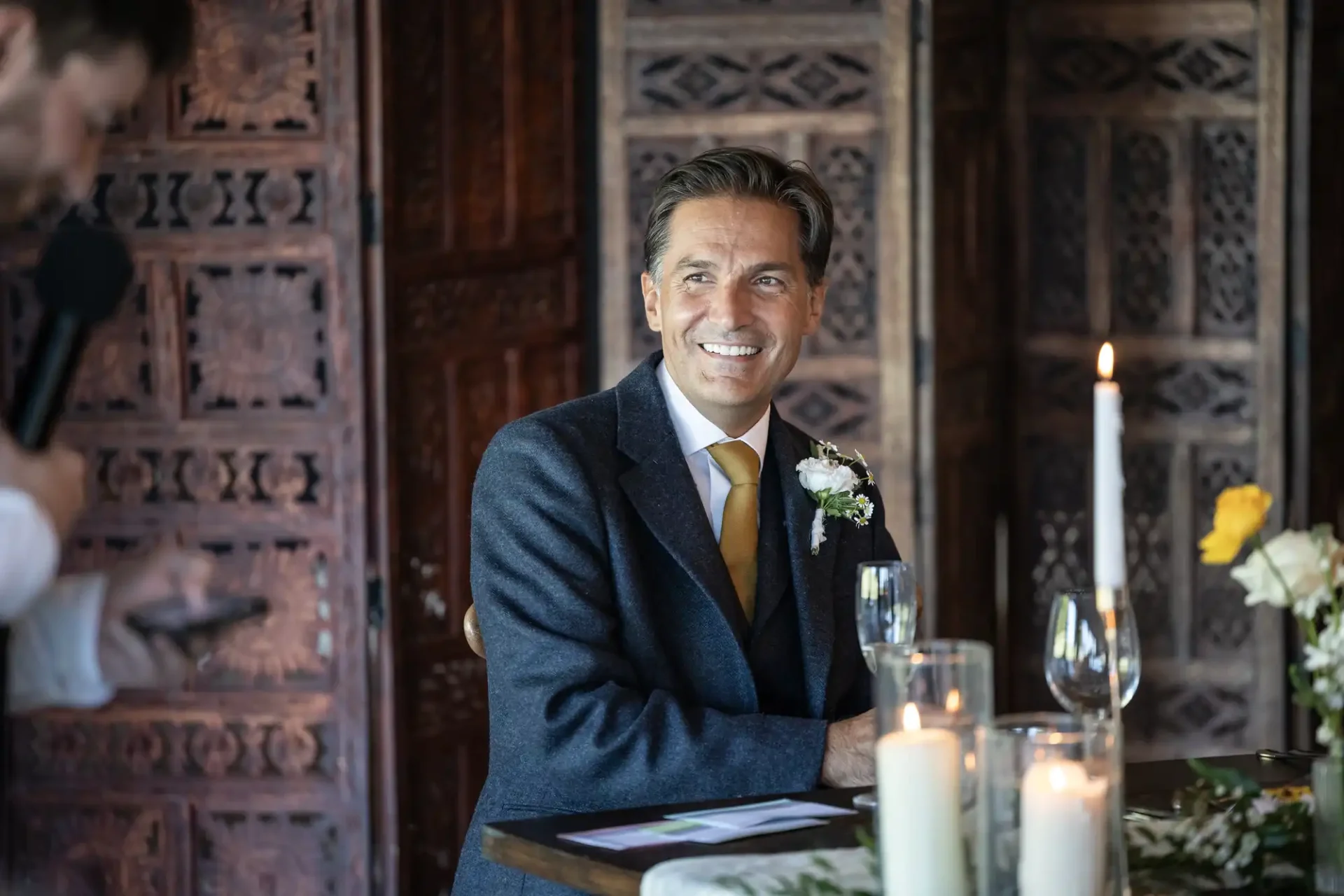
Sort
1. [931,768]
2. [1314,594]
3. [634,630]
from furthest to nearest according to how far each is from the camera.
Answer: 1. [634,630]
2. [1314,594]
3. [931,768]

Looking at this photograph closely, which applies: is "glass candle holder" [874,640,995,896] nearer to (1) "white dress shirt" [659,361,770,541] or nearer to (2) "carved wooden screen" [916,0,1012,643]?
(1) "white dress shirt" [659,361,770,541]

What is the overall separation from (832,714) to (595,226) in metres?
2.31

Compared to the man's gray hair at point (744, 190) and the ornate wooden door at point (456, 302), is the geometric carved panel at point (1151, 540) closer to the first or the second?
the ornate wooden door at point (456, 302)

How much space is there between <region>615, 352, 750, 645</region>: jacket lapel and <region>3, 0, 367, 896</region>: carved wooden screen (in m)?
1.39

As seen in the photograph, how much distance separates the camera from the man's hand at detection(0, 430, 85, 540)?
1.32 metres

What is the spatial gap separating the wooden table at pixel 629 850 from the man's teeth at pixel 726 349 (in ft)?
2.37

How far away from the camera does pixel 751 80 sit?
4418 millimetres

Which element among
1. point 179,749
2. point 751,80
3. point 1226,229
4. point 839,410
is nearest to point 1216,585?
point 1226,229

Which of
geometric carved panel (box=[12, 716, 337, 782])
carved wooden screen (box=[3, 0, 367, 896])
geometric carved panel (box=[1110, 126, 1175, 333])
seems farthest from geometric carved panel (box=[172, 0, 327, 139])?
geometric carved panel (box=[1110, 126, 1175, 333])

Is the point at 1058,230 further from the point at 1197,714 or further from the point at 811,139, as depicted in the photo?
the point at 1197,714

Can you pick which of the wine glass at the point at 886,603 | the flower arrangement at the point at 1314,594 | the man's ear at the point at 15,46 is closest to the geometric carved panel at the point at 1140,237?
the wine glass at the point at 886,603

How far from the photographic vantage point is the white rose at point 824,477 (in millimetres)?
2717

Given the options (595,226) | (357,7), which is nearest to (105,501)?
(357,7)

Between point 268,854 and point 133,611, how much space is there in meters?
2.61
